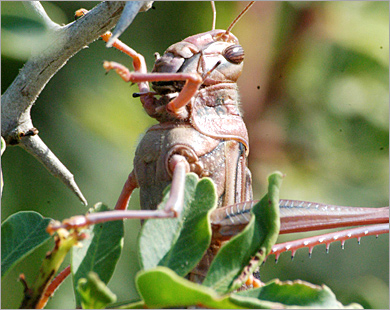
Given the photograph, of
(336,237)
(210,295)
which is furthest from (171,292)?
(336,237)

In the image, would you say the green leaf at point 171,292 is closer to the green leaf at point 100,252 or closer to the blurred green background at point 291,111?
the green leaf at point 100,252

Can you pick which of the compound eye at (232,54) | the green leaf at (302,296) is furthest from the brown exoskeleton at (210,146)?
the green leaf at (302,296)

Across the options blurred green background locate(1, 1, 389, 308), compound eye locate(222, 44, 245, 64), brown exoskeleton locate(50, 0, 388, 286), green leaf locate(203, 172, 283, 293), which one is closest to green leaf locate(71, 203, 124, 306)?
green leaf locate(203, 172, 283, 293)

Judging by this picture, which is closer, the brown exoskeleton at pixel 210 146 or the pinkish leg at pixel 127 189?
the brown exoskeleton at pixel 210 146

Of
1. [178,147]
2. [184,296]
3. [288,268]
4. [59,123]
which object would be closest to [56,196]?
[59,123]

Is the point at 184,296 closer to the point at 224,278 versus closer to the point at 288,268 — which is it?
the point at 224,278

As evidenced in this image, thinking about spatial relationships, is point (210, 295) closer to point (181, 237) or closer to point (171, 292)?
point (171, 292)
